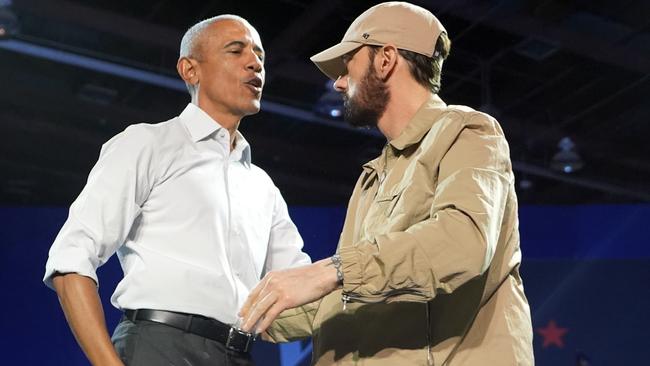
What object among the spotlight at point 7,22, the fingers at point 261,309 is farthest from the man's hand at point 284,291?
the spotlight at point 7,22

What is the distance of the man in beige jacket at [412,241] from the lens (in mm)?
1540

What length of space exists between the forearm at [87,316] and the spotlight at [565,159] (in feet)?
26.9

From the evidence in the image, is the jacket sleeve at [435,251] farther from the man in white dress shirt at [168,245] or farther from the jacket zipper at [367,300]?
the man in white dress shirt at [168,245]

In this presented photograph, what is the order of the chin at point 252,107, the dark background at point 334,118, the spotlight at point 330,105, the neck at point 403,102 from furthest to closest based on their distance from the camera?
the spotlight at point 330,105, the dark background at point 334,118, the chin at point 252,107, the neck at point 403,102

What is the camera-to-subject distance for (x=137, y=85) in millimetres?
8734

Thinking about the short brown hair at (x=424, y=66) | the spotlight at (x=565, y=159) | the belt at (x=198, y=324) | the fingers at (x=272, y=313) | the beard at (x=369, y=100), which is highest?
the spotlight at (x=565, y=159)

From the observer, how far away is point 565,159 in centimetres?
954

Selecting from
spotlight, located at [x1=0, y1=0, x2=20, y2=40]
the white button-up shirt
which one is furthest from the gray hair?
spotlight, located at [x1=0, y1=0, x2=20, y2=40]

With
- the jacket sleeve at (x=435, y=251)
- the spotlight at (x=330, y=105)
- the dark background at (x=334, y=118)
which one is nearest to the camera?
the jacket sleeve at (x=435, y=251)

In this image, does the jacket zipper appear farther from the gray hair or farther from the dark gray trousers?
the gray hair

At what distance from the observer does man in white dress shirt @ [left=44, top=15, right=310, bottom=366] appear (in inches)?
79.0

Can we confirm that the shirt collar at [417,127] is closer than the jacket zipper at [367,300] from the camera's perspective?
No

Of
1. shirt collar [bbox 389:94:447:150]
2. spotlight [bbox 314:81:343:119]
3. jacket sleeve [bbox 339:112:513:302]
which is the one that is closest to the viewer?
jacket sleeve [bbox 339:112:513:302]

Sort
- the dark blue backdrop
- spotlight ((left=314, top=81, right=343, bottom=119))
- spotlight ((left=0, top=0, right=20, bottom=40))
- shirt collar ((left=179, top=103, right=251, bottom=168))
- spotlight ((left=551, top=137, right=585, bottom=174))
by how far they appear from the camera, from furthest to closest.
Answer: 1. spotlight ((left=551, top=137, right=585, bottom=174))
2. spotlight ((left=314, top=81, right=343, bottom=119))
3. spotlight ((left=0, top=0, right=20, bottom=40))
4. the dark blue backdrop
5. shirt collar ((left=179, top=103, right=251, bottom=168))
